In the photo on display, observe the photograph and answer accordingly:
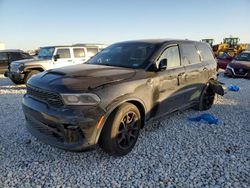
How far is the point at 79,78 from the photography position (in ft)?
10.9

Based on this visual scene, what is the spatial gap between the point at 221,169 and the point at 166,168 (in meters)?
0.79

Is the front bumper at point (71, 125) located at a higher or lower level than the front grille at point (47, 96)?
lower

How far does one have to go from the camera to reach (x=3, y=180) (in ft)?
9.88

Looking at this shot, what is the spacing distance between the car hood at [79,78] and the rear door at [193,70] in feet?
5.63

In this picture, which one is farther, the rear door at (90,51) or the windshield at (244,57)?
the windshield at (244,57)

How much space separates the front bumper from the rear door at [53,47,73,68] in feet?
25.3

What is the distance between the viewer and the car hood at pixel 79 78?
312 cm

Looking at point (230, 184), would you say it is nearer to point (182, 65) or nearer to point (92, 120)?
point (92, 120)

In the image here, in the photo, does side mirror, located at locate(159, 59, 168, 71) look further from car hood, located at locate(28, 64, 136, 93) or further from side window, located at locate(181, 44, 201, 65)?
side window, located at locate(181, 44, 201, 65)

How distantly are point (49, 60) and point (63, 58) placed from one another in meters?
0.69

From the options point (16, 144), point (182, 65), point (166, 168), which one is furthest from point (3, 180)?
point (182, 65)

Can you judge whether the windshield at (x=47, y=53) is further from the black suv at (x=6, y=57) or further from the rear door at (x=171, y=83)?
the rear door at (x=171, y=83)

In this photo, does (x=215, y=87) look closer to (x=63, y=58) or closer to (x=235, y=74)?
(x=63, y=58)

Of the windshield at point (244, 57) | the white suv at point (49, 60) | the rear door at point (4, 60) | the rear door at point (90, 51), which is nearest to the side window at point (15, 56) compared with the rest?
the rear door at point (4, 60)
